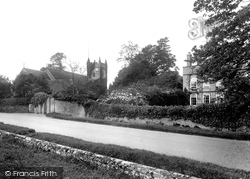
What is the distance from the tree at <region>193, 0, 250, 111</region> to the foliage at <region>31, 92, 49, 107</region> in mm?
22532

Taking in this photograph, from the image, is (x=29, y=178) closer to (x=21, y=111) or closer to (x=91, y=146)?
(x=91, y=146)

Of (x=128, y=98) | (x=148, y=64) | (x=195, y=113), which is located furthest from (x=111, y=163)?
(x=148, y=64)

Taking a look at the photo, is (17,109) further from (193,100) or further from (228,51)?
(228,51)

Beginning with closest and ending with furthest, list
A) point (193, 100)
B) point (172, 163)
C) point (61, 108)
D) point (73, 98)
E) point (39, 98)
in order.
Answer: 1. point (172, 163)
2. point (73, 98)
3. point (61, 108)
4. point (39, 98)
5. point (193, 100)

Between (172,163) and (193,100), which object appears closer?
(172,163)

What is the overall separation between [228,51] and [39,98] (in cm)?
2531

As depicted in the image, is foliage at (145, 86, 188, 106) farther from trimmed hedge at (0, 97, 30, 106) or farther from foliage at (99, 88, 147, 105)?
trimmed hedge at (0, 97, 30, 106)

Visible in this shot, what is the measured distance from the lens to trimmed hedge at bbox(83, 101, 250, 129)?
14.0 m

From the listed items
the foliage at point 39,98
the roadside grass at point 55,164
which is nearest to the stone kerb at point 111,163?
the roadside grass at point 55,164

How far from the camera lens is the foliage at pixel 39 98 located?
29084 mm

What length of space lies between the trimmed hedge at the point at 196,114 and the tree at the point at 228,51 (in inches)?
49.6

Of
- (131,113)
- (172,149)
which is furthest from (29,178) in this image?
(131,113)

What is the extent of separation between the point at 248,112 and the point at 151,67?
36.9 metres

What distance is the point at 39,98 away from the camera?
2945 centimetres
